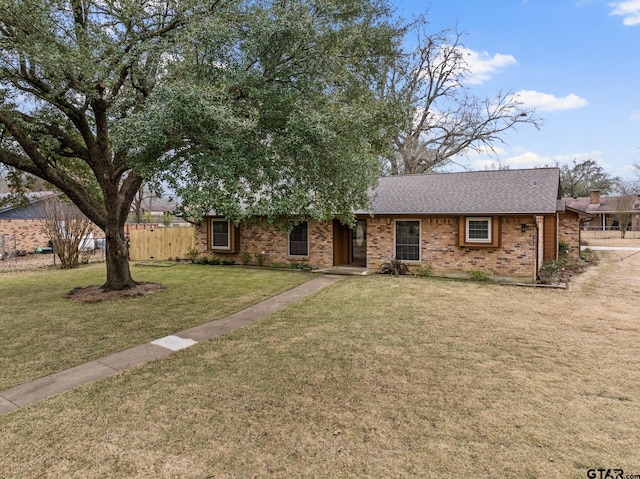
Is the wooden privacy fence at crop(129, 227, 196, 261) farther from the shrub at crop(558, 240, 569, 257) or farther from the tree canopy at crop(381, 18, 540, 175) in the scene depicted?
the shrub at crop(558, 240, 569, 257)

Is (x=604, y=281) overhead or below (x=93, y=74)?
below

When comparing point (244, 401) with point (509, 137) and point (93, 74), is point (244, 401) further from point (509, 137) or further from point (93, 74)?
point (509, 137)

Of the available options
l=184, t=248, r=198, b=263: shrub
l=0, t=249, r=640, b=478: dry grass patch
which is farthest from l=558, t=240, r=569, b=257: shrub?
l=184, t=248, r=198, b=263: shrub

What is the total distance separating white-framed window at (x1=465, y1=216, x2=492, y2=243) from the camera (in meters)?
11.7

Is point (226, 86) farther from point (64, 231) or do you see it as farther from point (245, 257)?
point (64, 231)

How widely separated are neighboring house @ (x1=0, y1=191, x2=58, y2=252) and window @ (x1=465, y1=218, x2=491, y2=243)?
1951cm

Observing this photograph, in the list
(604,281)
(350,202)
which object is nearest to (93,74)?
(350,202)

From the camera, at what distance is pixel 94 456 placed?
3070 millimetres

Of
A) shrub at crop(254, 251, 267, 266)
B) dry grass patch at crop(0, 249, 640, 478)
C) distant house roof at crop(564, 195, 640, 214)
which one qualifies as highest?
distant house roof at crop(564, 195, 640, 214)

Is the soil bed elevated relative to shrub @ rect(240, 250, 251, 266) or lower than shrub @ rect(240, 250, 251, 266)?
lower

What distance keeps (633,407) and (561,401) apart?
2.19ft

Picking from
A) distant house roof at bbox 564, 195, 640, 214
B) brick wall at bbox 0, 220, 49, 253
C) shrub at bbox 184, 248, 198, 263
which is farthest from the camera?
distant house roof at bbox 564, 195, 640, 214

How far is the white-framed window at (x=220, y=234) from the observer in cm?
1583

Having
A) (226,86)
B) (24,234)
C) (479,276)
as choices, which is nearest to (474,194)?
(479,276)
